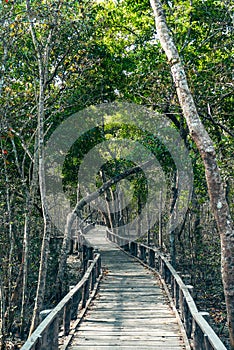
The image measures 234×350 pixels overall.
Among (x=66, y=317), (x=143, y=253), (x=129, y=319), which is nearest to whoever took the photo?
(x=66, y=317)

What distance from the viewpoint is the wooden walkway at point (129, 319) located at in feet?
25.1

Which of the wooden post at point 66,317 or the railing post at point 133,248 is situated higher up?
the railing post at point 133,248

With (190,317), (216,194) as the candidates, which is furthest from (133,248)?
(216,194)

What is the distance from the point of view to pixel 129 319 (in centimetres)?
962

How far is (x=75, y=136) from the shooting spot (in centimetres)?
1762

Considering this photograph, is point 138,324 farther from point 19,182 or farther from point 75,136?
point 75,136

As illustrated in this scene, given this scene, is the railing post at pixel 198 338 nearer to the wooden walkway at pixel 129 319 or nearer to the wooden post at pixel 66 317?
the wooden walkway at pixel 129 319

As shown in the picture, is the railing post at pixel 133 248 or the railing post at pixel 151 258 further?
the railing post at pixel 133 248

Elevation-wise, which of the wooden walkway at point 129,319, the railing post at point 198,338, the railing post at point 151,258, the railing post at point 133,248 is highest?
the railing post at point 133,248

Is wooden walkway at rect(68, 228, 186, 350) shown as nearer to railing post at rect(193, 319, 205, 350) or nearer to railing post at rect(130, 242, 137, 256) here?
railing post at rect(193, 319, 205, 350)

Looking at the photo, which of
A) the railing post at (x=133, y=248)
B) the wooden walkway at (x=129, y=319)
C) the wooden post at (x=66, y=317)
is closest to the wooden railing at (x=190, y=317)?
the wooden walkway at (x=129, y=319)

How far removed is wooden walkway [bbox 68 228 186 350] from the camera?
7.66m

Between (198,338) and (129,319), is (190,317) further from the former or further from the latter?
(198,338)

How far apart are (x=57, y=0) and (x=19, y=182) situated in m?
6.00
